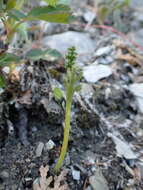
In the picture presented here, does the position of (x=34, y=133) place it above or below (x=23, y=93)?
below

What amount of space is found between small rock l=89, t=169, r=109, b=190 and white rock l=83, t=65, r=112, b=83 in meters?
0.71

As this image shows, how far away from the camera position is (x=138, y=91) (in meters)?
2.04

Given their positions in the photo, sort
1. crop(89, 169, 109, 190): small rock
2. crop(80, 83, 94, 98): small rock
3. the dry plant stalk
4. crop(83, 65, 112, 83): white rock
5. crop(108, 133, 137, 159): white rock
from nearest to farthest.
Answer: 1. the dry plant stalk
2. crop(89, 169, 109, 190): small rock
3. crop(108, 133, 137, 159): white rock
4. crop(80, 83, 94, 98): small rock
5. crop(83, 65, 112, 83): white rock

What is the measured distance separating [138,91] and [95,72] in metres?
0.29

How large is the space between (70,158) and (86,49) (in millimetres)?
1093

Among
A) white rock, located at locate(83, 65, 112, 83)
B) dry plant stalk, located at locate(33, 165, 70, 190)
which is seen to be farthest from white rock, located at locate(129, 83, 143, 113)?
dry plant stalk, located at locate(33, 165, 70, 190)

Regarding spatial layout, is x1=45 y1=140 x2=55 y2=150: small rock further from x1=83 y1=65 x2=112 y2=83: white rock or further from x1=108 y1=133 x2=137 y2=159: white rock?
x1=83 y1=65 x2=112 y2=83: white rock

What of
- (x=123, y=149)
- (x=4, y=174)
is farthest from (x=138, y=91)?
(x=4, y=174)

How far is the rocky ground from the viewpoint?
4.68ft

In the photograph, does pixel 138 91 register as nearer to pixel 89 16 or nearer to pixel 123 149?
pixel 123 149

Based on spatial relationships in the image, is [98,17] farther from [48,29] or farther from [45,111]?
[45,111]

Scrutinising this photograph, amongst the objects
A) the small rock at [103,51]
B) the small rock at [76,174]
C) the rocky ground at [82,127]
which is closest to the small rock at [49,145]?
the rocky ground at [82,127]

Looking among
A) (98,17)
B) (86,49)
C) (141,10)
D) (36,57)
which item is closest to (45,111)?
(36,57)

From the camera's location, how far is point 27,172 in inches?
55.3
